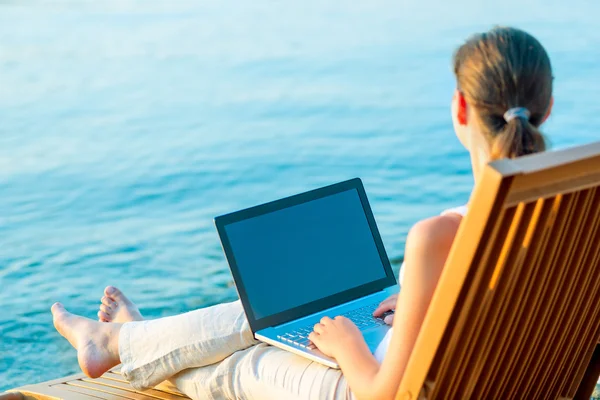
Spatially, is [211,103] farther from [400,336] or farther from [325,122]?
[400,336]

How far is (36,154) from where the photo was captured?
824 centimetres

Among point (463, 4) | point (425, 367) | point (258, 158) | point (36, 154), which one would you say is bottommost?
point (425, 367)

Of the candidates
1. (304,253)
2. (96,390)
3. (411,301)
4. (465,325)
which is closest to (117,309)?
(96,390)

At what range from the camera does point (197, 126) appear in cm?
918

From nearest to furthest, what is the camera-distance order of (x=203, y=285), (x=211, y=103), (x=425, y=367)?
(x=425, y=367) < (x=203, y=285) < (x=211, y=103)

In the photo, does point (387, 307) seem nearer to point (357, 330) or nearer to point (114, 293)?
point (357, 330)

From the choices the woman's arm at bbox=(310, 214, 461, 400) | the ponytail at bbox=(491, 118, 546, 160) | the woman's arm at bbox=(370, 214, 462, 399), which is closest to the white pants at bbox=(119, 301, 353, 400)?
the woman's arm at bbox=(310, 214, 461, 400)

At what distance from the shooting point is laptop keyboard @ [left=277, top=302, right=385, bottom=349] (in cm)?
234

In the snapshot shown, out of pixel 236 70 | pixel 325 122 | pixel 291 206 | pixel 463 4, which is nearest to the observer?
pixel 291 206

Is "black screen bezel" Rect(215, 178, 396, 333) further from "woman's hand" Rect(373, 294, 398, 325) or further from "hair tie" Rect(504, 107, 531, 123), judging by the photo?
"hair tie" Rect(504, 107, 531, 123)

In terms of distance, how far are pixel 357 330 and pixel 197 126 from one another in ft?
23.5

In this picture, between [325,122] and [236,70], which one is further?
[236,70]

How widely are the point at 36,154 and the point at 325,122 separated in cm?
262

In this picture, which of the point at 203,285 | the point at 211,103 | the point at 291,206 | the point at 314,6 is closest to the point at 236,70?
the point at 211,103
